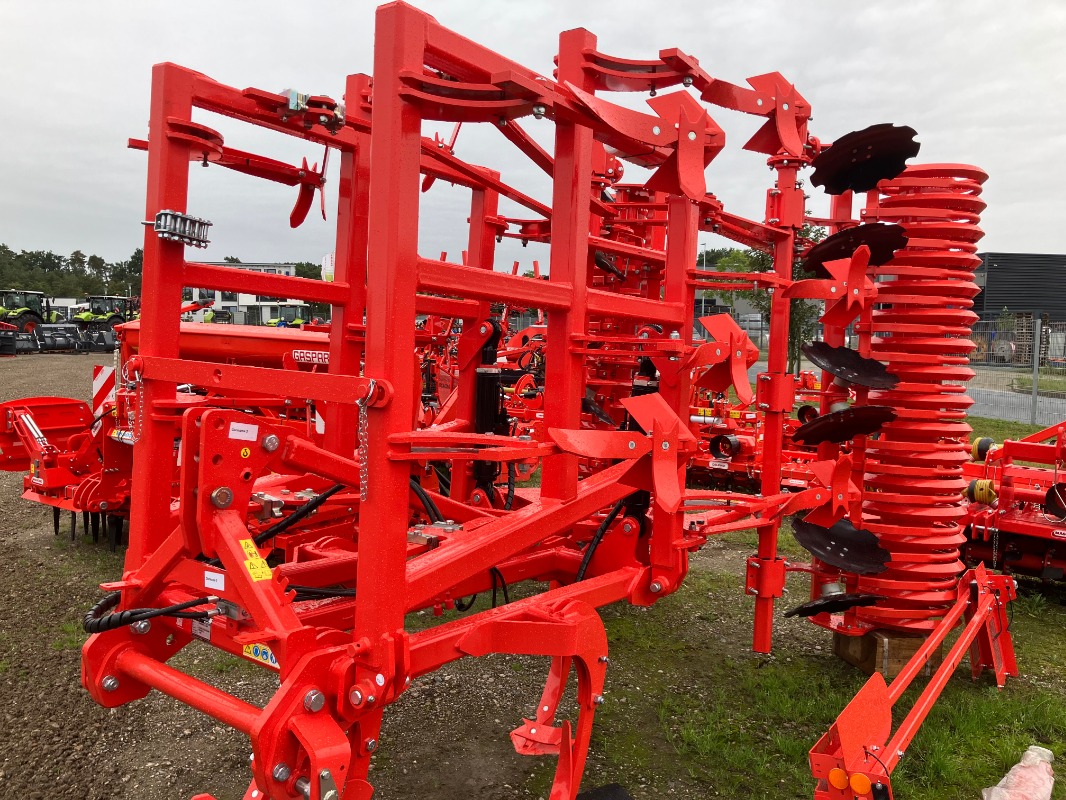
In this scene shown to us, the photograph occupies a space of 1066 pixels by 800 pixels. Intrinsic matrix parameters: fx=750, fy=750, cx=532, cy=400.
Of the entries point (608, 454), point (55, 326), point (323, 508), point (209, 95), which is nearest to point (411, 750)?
point (323, 508)

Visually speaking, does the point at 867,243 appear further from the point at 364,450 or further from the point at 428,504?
the point at 364,450

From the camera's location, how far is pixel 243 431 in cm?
233

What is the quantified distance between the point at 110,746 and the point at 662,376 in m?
3.09

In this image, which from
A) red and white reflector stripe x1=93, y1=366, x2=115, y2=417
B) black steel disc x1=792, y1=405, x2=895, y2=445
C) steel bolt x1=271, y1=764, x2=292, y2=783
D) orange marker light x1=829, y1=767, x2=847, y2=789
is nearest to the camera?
steel bolt x1=271, y1=764, x2=292, y2=783

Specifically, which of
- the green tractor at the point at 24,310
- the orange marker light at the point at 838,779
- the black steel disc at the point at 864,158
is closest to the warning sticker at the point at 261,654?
the orange marker light at the point at 838,779

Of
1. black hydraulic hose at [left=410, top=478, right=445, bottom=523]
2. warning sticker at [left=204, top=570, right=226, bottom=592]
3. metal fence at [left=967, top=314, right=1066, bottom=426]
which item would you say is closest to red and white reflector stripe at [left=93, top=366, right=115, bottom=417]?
black hydraulic hose at [left=410, top=478, right=445, bottom=523]

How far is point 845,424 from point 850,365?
0.33m

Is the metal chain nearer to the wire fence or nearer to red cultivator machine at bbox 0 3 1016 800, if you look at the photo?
red cultivator machine at bbox 0 3 1016 800

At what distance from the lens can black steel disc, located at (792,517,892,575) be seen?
3.90 metres

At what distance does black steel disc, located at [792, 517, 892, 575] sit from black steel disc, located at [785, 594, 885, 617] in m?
0.14

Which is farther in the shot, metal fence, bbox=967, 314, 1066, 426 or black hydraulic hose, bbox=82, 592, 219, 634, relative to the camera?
metal fence, bbox=967, 314, 1066, 426

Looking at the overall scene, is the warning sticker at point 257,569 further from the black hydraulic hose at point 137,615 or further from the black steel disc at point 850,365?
the black steel disc at point 850,365

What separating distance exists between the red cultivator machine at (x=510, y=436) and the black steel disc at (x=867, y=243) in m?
0.02

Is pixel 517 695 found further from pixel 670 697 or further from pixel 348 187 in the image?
pixel 348 187
